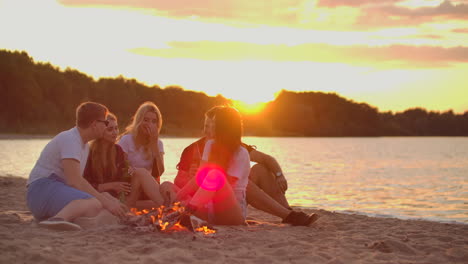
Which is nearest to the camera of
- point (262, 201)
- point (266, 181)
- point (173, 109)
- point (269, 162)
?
point (262, 201)

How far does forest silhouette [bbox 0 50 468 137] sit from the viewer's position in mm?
43438

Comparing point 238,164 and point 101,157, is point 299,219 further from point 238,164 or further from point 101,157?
point 101,157

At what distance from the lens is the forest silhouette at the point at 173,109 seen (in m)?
43.4

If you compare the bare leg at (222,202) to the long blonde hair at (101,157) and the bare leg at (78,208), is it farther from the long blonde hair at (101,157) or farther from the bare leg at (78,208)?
Answer: the long blonde hair at (101,157)

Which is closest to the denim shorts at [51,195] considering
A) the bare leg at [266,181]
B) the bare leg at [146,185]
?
the bare leg at [146,185]

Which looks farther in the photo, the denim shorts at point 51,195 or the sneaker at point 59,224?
the denim shorts at point 51,195

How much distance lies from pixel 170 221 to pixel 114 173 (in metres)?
1.37

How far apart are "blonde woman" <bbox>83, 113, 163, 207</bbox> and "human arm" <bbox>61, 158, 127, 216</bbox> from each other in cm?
85

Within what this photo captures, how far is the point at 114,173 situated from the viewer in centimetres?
665

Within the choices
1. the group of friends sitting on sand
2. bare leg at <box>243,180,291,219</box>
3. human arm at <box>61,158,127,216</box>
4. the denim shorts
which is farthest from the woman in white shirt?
the denim shorts

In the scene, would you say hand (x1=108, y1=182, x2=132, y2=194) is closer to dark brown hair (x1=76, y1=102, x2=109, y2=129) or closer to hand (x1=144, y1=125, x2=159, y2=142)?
hand (x1=144, y1=125, x2=159, y2=142)

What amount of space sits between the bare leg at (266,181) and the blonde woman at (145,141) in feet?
3.96

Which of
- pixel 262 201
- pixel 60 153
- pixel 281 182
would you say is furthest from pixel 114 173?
pixel 281 182

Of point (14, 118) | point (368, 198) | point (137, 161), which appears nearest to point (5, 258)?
point (137, 161)
